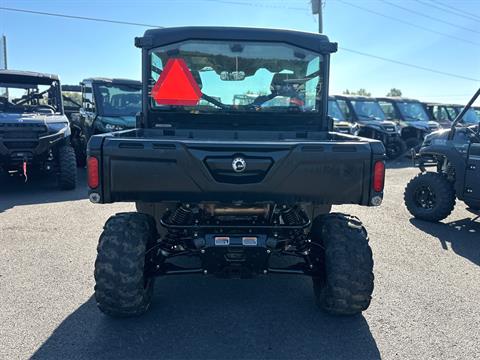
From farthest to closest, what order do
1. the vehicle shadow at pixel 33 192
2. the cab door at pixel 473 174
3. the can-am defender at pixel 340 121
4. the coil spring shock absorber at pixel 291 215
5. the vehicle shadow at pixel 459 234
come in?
the can-am defender at pixel 340 121, the vehicle shadow at pixel 33 192, the cab door at pixel 473 174, the vehicle shadow at pixel 459 234, the coil spring shock absorber at pixel 291 215

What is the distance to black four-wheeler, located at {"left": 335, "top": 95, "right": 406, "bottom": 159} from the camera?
13555 millimetres

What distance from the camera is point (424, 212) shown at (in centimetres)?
654

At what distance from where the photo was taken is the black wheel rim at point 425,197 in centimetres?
657

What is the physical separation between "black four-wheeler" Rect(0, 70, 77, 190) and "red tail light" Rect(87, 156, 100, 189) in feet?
19.1

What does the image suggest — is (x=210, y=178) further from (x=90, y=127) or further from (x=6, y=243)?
(x=90, y=127)

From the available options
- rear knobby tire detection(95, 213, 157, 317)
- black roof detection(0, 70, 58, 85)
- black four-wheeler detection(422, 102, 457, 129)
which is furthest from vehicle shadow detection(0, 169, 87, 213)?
black four-wheeler detection(422, 102, 457, 129)

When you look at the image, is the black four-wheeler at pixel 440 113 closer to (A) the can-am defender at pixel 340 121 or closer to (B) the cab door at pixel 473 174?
(A) the can-am defender at pixel 340 121

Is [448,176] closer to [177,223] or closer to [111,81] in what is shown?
[177,223]

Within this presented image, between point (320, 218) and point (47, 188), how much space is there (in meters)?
7.10

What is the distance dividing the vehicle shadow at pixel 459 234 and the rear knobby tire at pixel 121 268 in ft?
12.3

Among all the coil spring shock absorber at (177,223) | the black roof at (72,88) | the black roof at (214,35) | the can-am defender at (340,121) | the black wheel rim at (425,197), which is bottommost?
the black wheel rim at (425,197)

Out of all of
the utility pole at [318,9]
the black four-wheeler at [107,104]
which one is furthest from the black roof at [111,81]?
the utility pole at [318,9]

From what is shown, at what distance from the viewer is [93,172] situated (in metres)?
2.85

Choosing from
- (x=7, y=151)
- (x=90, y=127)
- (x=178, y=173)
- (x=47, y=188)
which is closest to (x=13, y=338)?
(x=178, y=173)
